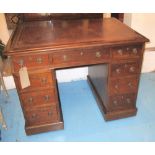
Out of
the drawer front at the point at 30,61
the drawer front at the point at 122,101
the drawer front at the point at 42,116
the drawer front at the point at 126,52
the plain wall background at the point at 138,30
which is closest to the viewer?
the drawer front at the point at 30,61

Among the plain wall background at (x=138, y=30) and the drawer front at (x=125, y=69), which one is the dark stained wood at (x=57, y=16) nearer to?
the plain wall background at (x=138, y=30)

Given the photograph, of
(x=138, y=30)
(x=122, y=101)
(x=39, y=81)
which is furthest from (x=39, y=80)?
(x=138, y=30)

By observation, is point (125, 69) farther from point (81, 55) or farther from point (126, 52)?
point (81, 55)

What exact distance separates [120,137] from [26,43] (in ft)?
3.64

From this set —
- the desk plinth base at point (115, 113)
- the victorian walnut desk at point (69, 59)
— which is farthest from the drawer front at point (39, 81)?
the desk plinth base at point (115, 113)

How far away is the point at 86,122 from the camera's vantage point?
1731 mm

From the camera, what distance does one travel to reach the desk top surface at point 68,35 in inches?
50.3

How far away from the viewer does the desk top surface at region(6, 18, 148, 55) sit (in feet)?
4.19

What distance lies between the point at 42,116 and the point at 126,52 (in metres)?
0.89

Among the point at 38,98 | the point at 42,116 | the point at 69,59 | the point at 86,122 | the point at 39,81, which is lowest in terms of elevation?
the point at 86,122

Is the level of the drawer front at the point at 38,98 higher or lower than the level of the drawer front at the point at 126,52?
lower

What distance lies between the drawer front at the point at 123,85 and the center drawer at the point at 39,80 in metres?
0.52

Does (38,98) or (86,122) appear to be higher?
(38,98)
